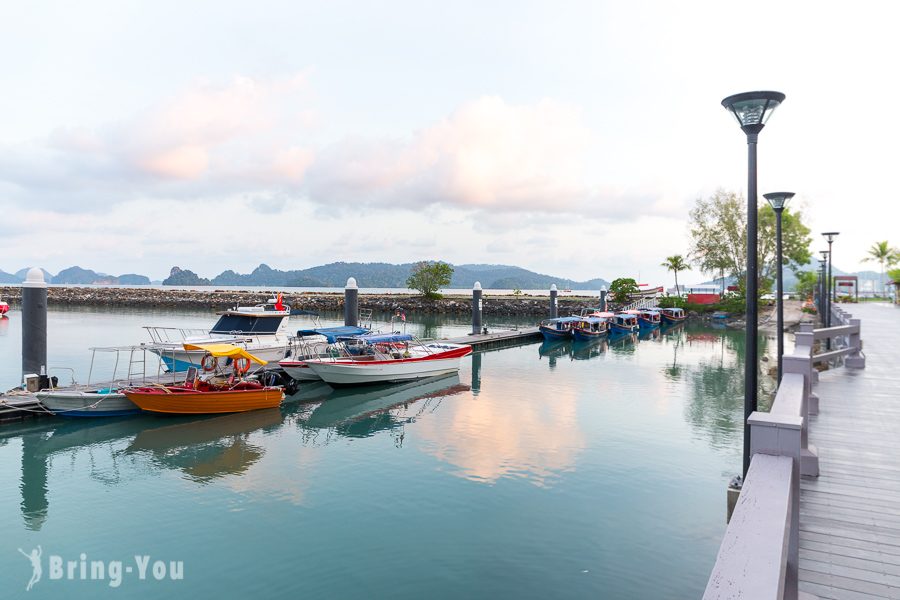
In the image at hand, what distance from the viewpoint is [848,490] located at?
772 centimetres

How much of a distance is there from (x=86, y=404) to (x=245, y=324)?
9850 mm

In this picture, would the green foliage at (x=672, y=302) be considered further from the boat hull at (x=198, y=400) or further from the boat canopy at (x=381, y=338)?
the boat hull at (x=198, y=400)

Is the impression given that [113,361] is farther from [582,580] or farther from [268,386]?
[582,580]

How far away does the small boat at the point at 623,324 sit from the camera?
57.1m

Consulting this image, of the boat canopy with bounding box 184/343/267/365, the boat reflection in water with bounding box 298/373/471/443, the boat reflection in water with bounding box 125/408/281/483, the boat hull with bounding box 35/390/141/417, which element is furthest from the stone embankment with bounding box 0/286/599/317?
the boat hull with bounding box 35/390/141/417

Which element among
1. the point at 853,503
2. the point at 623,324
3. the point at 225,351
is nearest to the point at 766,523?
the point at 853,503

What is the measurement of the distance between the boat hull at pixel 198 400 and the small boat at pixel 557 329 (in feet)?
99.3

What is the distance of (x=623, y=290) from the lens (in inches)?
3191

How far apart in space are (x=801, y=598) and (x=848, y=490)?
308cm

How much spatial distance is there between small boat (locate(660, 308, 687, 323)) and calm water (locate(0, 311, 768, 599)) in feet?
149

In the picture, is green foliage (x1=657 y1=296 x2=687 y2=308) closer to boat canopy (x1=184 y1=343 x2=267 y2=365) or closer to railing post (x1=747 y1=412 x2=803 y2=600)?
boat canopy (x1=184 y1=343 x2=267 y2=365)

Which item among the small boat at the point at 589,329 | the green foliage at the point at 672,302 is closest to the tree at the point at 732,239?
the green foliage at the point at 672,302

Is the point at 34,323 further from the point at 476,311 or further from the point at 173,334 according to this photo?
the point at 173,334

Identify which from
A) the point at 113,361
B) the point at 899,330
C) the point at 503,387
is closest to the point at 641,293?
the point at 899,330
